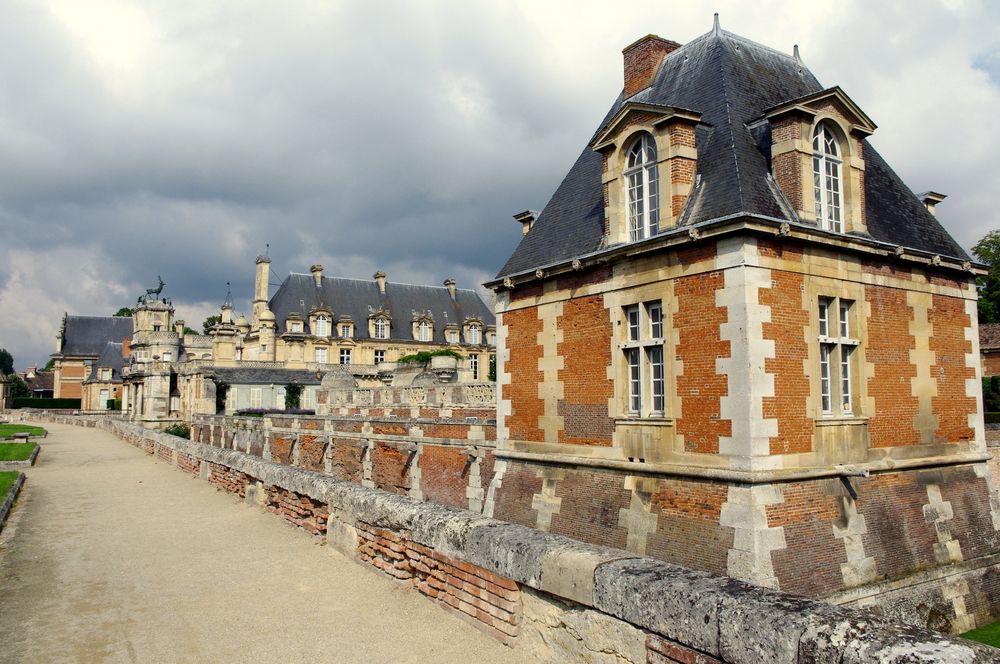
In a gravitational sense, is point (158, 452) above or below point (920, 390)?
below

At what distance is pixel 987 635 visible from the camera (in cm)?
980

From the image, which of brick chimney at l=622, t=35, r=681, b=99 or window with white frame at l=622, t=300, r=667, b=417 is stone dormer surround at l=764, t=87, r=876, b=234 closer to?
window with white frame at l=622, t=300, r=667, b=417

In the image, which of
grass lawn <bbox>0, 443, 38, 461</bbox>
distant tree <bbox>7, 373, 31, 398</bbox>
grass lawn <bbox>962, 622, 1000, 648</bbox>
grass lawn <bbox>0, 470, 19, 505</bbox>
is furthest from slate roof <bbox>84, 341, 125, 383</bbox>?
grass lawn <bbox>962, 622, 1000, 648</bbox>

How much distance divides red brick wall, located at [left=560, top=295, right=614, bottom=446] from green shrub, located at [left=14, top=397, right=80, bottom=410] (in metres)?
76.7

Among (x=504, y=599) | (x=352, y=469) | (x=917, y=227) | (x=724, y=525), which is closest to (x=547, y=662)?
(x=504, y=599)

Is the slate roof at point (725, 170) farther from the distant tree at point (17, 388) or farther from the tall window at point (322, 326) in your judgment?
the distant tree at point (17, 388)

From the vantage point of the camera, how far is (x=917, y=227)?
11633 millimetres

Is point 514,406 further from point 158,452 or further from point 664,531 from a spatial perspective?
point 158,452

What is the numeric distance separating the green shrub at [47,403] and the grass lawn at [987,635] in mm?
80966

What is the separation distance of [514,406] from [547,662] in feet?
26.4

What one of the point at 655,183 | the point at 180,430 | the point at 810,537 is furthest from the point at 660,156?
the point at 180,430

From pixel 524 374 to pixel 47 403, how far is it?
76.9 m

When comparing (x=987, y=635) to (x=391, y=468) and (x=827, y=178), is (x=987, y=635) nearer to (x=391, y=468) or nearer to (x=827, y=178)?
(x=827, y=178)

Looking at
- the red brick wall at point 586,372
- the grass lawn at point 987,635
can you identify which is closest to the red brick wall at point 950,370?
the grass lawn at point 987,635
